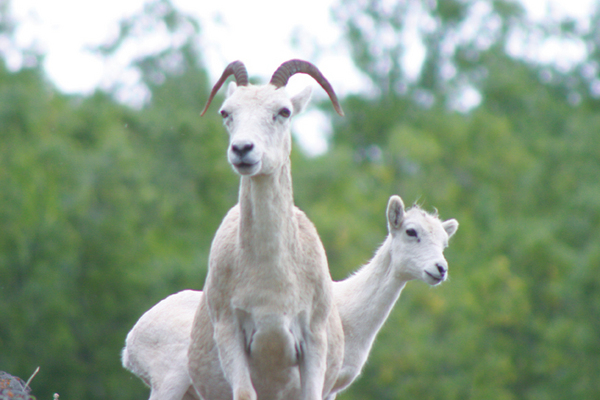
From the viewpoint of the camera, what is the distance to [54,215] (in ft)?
80.6

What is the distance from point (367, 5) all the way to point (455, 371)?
26.3 meters

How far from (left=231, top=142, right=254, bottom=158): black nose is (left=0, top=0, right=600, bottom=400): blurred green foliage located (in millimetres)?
18860

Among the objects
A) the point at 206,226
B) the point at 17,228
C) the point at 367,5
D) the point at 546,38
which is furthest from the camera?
the point at 367,5

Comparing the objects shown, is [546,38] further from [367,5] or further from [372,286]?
[372,286]

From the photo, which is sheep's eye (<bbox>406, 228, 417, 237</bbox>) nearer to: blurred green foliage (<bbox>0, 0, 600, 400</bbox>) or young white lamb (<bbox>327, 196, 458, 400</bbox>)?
young white lamb (<bbox>327, 196, 458, 400</bbox>)

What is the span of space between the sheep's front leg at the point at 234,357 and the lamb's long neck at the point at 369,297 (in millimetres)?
2533

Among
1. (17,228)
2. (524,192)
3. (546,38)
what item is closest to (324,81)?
(17,228)

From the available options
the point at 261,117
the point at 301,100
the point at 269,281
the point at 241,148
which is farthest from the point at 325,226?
the point at 241,148

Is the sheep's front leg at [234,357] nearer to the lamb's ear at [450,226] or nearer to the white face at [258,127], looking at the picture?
the white face at [258,127]

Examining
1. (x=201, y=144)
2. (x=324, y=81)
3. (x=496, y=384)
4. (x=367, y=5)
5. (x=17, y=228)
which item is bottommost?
(x=324, y=81)

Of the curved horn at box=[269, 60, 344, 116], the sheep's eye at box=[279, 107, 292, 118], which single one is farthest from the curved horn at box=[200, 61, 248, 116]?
the sheep's eye at box=[279, 107, 292, 118]

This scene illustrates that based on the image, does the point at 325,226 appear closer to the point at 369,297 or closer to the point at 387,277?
the point at 387,277

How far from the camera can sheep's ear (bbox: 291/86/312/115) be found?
6957 millimetres

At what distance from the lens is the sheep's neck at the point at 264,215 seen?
646 centimetres
